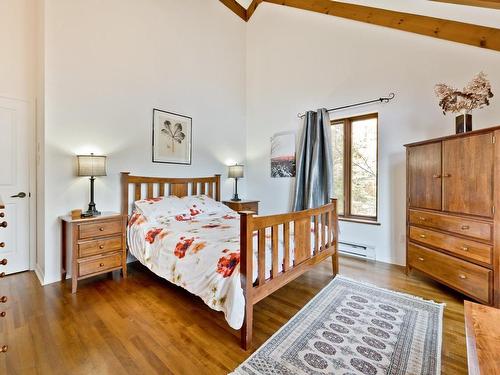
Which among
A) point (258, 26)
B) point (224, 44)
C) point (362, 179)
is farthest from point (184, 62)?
point (362, 179)

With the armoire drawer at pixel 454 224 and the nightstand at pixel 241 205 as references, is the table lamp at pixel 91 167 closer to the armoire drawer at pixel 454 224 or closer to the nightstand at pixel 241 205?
the nightstand at pixel 241 205

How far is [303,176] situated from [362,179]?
0.85m

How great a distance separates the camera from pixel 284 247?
2.00 meters

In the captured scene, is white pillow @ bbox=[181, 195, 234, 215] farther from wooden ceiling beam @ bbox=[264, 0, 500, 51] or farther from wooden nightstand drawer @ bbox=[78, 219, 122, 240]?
wooden ceiling beam @ bbox=[264, 0, 500, 51]

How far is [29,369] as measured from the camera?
4.70 feet

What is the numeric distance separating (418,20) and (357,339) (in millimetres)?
3432

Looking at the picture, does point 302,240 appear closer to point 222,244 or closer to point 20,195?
point 222,244

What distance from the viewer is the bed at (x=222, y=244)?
1641mm

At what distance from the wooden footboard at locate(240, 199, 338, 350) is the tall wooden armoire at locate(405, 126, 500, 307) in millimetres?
880

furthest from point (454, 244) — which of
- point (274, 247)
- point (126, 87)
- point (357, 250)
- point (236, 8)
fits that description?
point (236, 8)

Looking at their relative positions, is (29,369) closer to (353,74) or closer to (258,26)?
(353,74)

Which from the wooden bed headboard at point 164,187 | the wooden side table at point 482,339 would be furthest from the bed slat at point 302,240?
the wooden bed headboard at point 164,187

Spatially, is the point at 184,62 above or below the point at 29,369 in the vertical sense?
above

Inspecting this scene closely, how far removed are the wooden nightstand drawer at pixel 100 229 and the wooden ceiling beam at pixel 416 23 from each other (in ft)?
13.1
